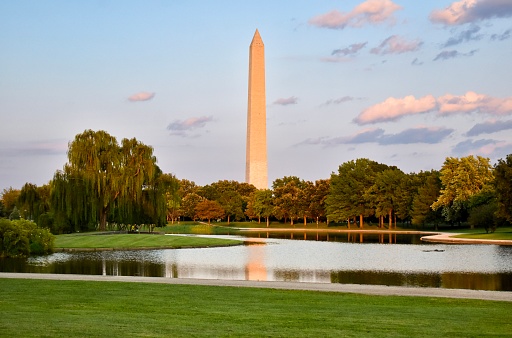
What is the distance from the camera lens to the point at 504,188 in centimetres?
4859

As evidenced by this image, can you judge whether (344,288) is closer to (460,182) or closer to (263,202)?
(460,182)

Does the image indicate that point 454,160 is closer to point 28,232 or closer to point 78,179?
point 78,179

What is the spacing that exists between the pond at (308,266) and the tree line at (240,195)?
10.9 metres

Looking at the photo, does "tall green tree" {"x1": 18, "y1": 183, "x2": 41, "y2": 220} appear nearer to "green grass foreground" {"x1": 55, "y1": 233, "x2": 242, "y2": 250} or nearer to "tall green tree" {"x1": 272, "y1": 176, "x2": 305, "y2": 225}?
"green grass foreground" {"x1": 55, "y1": 233, "x2": 242, "y2": 250}

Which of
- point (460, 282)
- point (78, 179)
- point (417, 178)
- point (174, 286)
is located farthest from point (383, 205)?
point (174, 286)

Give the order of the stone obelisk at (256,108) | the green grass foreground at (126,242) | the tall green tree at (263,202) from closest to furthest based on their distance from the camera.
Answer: the green grass foreground at (126,242) → the stone obelisk at (256,108) → the tall green tree at (263,202)

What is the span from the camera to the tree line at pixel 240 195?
4653cm

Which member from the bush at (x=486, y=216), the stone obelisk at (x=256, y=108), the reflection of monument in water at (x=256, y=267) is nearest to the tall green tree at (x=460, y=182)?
the bush at (x=486, y=216)

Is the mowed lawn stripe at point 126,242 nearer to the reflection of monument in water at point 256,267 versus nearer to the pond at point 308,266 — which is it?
the pond at point 308,266

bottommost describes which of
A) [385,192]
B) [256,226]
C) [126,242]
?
[126,242]

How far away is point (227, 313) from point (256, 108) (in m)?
69.7

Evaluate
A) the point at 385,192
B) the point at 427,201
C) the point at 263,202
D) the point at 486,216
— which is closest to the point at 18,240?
the point at 486,216

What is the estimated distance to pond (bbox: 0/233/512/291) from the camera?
877 inches

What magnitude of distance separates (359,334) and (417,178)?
239ft
